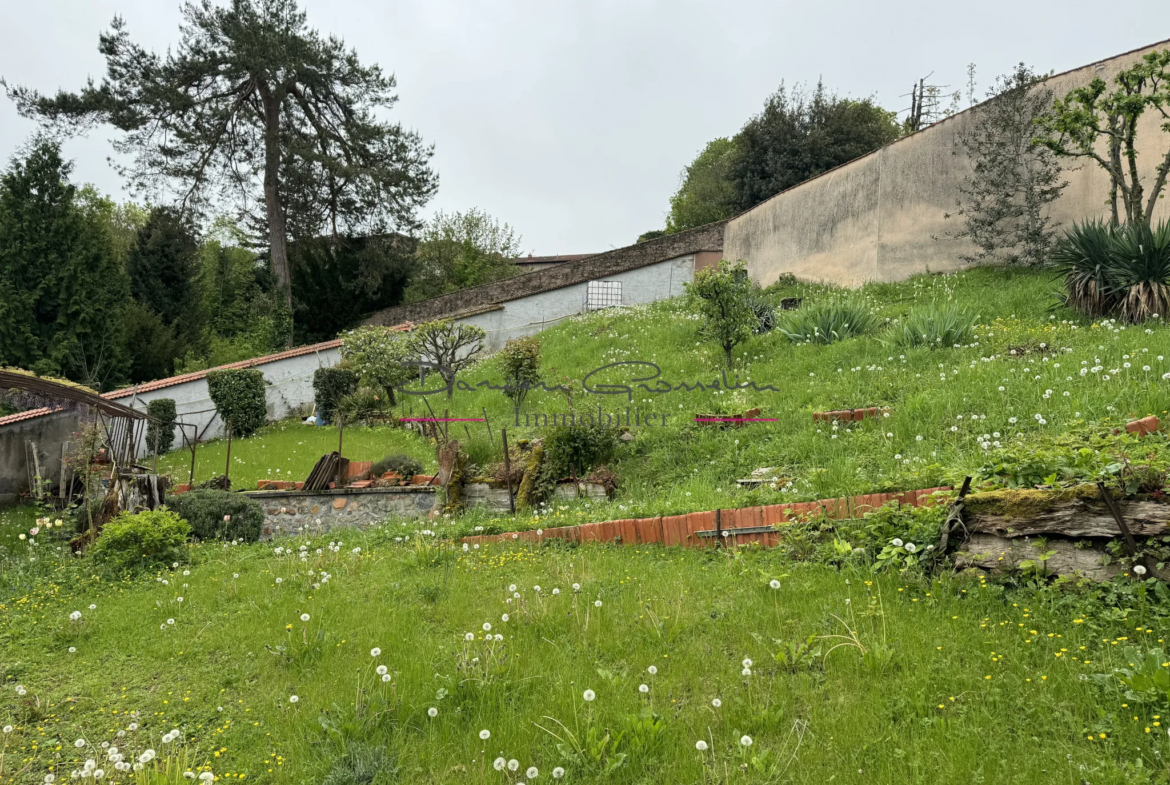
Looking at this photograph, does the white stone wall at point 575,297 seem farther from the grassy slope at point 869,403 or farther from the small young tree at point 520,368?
the small young tree at point 520,368

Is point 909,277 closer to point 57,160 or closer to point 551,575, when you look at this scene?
point 551,575

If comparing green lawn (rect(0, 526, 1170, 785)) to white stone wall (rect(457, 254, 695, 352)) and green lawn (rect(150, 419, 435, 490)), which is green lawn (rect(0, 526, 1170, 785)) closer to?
green lawn (rect(150, 419, 435, 490))

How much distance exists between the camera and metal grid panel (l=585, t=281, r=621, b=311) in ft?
72.6

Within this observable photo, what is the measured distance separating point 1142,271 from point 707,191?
24.4 m

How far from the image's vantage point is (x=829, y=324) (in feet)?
32.8

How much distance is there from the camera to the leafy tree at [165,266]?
853 inches

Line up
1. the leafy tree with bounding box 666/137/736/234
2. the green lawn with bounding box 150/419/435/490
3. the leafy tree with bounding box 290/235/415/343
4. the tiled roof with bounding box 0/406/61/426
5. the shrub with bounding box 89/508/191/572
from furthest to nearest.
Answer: the leafy tree with bounding box 666/137/736/234, the leafy tree with bounding box 290/235/415/343, the tiled roof with bounding box 0/406/61/426, the green lawn with bounding box 150/419/435/490, the shrub with bounding box 89/508/191/572

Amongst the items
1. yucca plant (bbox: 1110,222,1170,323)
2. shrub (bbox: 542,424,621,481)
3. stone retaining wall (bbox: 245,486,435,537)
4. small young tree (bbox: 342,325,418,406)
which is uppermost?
yucca plant (bbox: 1110,222,1170,323)

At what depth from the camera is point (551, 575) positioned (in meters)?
4.38

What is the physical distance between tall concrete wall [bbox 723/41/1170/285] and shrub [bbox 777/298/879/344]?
4405mm

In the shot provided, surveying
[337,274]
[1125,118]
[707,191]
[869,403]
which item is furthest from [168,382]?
[707,191]

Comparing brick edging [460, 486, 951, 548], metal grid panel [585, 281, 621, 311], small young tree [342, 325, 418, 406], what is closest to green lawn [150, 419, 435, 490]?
small young tree [342, 325, 418, 406]

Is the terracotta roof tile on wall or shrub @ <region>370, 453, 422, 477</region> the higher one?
the terracotta roof tile on wall

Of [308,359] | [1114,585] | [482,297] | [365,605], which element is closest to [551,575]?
[365,605]
